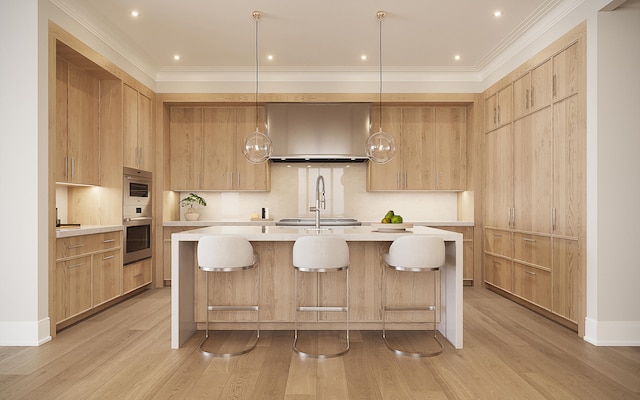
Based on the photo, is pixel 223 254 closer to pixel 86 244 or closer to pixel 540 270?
pixel 86 244

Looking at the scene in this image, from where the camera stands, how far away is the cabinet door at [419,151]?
6.10m

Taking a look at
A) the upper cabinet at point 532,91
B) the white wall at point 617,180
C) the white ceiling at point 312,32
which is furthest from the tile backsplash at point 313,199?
the white wall at point 617,180

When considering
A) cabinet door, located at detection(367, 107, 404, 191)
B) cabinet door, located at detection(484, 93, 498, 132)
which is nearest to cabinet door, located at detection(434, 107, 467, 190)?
cabinet door, located at detection(484, 93, 498, 132)

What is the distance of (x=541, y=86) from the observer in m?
4.25

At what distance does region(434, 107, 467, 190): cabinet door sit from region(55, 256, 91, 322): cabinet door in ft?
14.6

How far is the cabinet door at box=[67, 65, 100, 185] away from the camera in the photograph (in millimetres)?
4238

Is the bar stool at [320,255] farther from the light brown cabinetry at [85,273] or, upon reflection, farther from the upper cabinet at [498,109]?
the upper cabinet at [498,109]

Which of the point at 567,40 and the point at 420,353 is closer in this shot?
the point at 420,353

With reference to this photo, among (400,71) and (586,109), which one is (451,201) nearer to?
(400,71)

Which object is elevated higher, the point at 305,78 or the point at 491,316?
the point at 305,78

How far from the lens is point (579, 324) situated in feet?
11.7

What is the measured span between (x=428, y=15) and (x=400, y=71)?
1.65 metres

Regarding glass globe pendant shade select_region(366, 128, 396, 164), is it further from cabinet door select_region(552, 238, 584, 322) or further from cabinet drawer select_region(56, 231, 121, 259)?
cabinet drawer select_region(56, 231, 121, 259)

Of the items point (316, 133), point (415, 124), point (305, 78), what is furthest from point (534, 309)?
point (305, 78)
